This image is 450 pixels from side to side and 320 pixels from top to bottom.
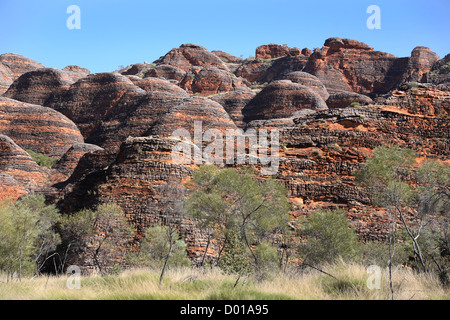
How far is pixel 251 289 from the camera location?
28.5 ft

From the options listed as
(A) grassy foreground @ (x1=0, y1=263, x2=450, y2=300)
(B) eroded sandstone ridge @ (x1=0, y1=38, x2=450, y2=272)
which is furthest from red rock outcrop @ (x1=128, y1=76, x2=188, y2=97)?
(A) grassy foreground @ (x1=0, y1=263, x2=450, y2=300)

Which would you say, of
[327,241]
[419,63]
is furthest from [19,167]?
[419,63]

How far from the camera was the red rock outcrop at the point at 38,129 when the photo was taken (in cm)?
4006

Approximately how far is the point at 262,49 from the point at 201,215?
86509mm

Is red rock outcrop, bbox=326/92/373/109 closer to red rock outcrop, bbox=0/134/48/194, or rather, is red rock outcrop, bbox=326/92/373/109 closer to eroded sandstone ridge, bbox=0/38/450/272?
eroded sandstone ridge, bbox=0/38/450/272

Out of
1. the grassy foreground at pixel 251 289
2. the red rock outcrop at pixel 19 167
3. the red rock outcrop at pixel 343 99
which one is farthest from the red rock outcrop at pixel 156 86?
the grassy foreground at pixel 251 289

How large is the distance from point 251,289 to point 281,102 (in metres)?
40.0

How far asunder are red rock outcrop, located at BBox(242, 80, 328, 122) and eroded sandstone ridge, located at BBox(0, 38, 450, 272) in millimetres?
133

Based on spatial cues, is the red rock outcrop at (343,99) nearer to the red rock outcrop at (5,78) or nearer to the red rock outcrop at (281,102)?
the red rock outcrop at (281,102)

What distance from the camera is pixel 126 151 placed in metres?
19.8

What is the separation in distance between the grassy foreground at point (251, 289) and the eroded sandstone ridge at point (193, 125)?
6906 mm

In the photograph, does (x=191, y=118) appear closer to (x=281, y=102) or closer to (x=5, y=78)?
(x=281, y=102)

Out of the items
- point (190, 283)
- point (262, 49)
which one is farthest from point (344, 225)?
point (262, 49)
